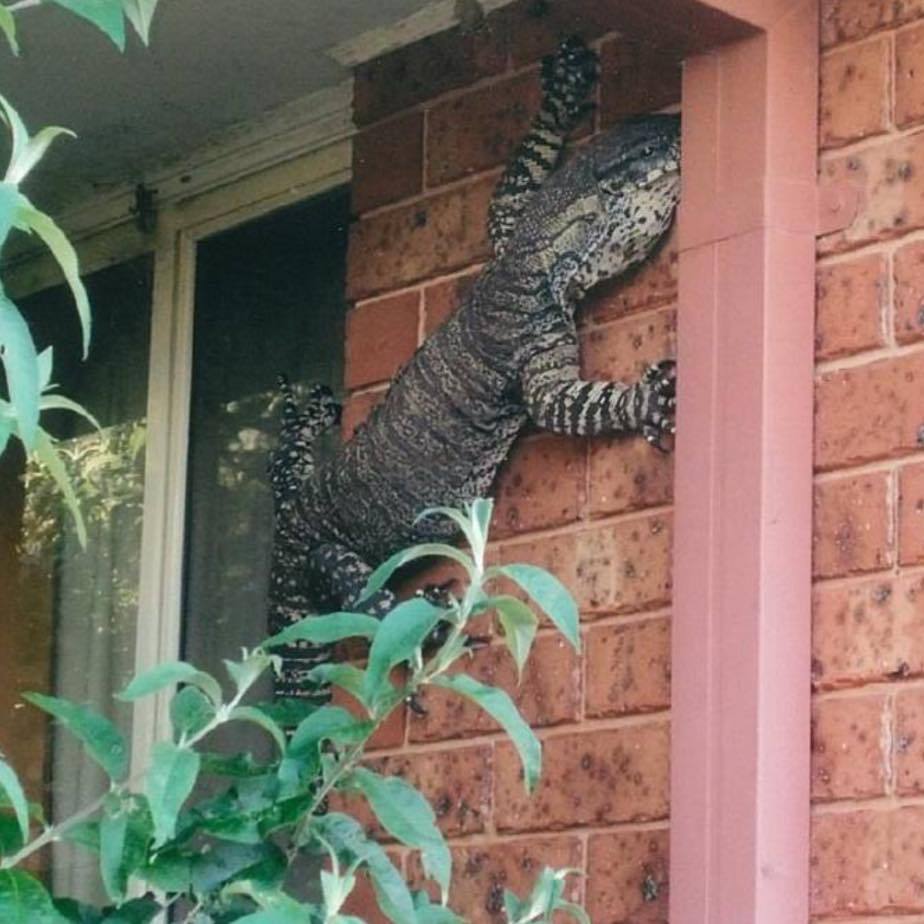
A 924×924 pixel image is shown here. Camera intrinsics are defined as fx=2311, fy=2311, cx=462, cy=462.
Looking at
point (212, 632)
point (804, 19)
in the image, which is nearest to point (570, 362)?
point (804, 19)

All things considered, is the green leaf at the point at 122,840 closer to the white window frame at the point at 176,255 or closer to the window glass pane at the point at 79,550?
the white window frame at the point at 176,255

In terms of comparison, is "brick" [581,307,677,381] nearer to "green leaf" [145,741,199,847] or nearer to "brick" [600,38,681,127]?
"brick" [600,38,681,127]

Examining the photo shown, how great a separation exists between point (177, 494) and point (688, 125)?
1.95 metres

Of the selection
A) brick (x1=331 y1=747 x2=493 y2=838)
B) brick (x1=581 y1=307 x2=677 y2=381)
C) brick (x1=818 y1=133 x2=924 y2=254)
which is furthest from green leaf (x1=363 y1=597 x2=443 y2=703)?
brick (x1=331 y1=747 x2=493 y2=838)

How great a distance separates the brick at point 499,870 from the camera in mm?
3428

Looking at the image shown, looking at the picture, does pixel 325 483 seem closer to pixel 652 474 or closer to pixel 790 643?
pixel 652 474

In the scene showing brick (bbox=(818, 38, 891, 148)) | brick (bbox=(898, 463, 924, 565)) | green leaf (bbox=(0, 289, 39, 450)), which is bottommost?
green leaf (bbox=(0, 289, 39, 450))

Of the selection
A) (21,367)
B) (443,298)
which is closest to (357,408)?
(443,298)

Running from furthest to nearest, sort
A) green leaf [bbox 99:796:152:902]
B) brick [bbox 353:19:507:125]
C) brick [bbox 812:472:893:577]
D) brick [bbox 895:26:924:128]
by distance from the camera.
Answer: brick [bbox 353:19:507:125]
brick [bbox 895:26:924:128]
brick [bbox 812:472:893:577]
green leaf [bbox 99:796:152:902]

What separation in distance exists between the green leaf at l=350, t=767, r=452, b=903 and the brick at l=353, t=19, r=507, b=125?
7.70ft

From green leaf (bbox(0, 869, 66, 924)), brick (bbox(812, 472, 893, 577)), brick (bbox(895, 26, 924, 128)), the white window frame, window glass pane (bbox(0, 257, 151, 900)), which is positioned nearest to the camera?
green leaf (bbox(0, 869, 66, 924))

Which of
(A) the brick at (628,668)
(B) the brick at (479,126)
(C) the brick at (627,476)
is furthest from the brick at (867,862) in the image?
(B) the brick at (479,126)

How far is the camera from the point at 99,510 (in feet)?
16.8

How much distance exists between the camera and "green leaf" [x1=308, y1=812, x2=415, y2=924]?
1.77m
